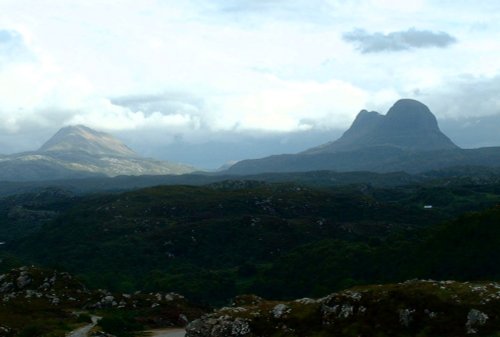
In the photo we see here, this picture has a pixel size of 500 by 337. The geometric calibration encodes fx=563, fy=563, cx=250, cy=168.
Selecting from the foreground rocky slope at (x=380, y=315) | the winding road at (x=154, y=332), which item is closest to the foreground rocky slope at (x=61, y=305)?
the winding road at (x=154, y=332)

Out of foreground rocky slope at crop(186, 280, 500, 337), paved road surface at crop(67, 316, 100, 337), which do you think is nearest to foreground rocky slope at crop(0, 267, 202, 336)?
paved road surface at crop(67, 316, 100, 337)

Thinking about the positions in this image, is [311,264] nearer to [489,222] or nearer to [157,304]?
[489,222]

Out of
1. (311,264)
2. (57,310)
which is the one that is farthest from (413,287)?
(311,264)

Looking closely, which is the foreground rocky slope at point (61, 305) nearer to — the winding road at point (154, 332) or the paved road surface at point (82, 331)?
the paved road surface at point (82, 331)

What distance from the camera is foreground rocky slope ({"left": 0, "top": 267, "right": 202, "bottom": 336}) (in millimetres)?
83062

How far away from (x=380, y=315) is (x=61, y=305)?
225ft

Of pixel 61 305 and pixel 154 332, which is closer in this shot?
pixel 154 332

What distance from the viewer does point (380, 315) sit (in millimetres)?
54688

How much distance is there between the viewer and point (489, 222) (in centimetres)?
13050

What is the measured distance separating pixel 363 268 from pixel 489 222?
4901 centimetres

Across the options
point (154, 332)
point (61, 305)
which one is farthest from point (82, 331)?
point (61, 305)

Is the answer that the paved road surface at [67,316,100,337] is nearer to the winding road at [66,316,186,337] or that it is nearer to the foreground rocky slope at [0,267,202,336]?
the winding road at [66,316,186,337]

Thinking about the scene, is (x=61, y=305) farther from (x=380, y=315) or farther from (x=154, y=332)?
(x=380, y=315)

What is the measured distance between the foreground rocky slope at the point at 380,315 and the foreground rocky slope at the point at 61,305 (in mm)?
25208
